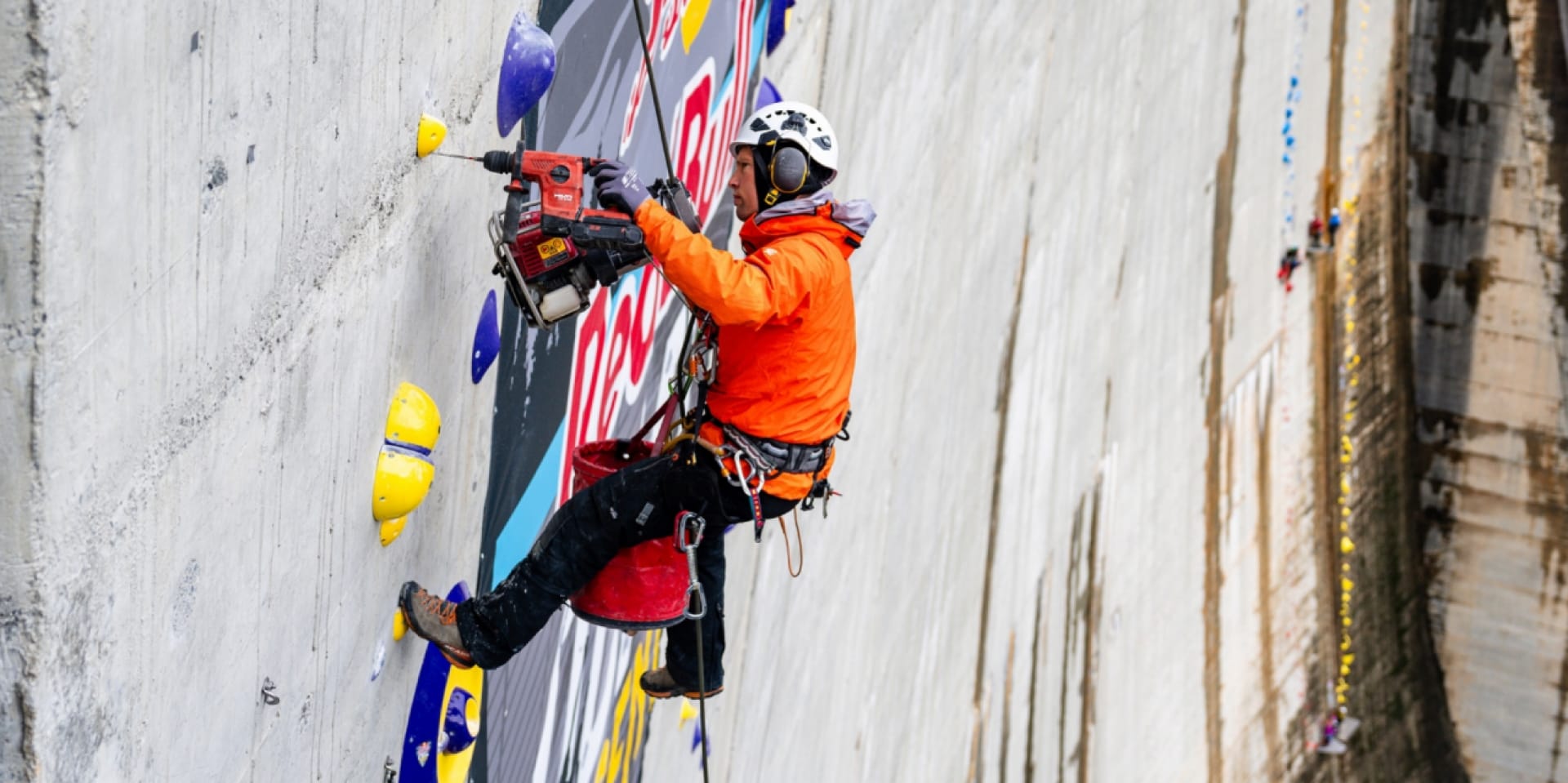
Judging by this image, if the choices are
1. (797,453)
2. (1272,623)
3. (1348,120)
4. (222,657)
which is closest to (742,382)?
(797,453)

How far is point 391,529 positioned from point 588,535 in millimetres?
496

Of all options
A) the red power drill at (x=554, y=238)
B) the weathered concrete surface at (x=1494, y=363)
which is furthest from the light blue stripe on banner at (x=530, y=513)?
the weathered concrete surface at (x=1494, y=363)

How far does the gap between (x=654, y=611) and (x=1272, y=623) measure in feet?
36.3

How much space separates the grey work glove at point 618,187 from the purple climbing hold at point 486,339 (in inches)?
30.4

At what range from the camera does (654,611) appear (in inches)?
156

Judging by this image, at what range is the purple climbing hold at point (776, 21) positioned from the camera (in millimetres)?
6191

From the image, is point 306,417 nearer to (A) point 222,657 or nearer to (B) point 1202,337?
(A) point 222,657

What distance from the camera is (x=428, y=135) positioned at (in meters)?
3.25

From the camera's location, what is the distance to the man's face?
12.2ft

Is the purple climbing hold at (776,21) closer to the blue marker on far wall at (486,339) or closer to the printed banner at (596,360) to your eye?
the printed banner at (596,360)

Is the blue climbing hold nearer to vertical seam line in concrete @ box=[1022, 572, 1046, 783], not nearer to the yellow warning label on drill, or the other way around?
the yellow warning label on drill

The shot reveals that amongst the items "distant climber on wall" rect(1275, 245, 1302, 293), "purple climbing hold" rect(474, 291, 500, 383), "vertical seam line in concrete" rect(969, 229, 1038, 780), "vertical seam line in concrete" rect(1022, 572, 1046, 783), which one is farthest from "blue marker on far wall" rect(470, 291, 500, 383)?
"distant climber on wall" rect(1275, 245, 1302, 293)

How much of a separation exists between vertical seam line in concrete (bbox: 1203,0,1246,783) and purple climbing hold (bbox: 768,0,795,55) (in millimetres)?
6928

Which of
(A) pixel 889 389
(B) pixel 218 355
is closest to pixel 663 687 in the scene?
(B) pixel 218 355
